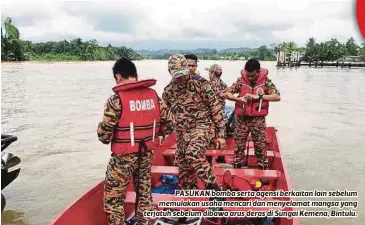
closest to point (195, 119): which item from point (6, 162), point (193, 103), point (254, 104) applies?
point (193, 103)

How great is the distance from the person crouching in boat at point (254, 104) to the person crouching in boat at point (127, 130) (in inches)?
73.0

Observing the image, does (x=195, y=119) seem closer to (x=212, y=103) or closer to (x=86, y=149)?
(x=212, y=103)

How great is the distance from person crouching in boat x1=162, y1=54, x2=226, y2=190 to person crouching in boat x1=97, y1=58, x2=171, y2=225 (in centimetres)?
61

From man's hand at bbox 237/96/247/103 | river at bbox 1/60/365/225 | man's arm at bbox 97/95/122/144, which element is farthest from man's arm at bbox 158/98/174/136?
river at bbox 1/60/365/225

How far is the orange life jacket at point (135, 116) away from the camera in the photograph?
112 inches

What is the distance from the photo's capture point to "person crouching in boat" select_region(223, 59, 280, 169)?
4.67 metres

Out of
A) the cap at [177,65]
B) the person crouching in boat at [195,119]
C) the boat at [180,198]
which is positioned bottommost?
the boat at [180,198]

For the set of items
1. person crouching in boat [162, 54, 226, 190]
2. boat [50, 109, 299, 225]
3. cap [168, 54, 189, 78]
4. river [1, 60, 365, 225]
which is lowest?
river [1, 60, 365, 225]

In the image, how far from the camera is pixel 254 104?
15.5 feet

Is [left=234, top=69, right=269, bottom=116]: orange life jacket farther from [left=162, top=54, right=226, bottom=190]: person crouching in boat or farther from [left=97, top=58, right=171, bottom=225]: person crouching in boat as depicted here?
[left=97, top=58, right=171, bottom=225]: person crouching in boat

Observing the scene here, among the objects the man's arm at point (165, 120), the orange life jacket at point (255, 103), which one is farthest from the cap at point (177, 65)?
the orange life jacket at point (255, 103)

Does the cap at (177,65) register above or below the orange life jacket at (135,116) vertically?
above

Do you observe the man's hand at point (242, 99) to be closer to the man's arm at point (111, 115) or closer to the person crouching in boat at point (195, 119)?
the person crouching in boat at point (195, 119)

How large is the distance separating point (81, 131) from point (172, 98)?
28.3 ft
